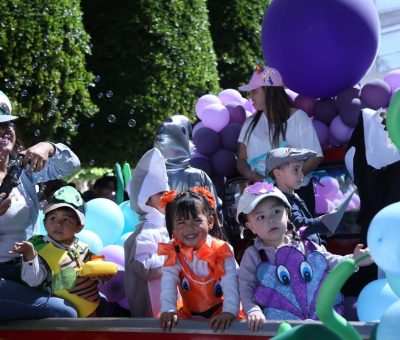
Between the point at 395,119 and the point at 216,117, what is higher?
the point at 395,119

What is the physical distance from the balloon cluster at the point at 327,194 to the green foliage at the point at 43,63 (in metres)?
4.83

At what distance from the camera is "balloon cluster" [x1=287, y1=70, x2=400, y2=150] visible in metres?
5.44

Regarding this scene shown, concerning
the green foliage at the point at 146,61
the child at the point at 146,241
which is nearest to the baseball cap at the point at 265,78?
the child at the point at 146,241

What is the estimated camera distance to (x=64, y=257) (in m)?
4.59

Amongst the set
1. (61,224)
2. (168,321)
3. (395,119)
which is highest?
(395,119)

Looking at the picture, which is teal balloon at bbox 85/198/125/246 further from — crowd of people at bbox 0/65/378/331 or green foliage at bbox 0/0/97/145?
green foliage at bbox 0/0/97/145

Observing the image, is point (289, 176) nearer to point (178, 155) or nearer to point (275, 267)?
point (275, 267)

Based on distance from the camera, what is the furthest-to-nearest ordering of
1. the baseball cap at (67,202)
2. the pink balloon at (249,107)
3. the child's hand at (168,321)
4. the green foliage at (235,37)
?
1. the green foliage at (235,37)
2. the pink balloon at (249,107)
3. the baseball cap at (67,202)
4. the child's hand at (168,321)

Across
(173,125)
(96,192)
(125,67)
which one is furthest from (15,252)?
(125,67)

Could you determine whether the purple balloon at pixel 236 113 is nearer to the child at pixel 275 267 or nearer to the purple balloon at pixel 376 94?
the purple balloon at pixel 376 94

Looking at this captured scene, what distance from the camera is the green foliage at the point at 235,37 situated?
15805mm

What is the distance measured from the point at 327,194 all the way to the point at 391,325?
294cm

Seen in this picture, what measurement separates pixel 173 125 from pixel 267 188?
144cm

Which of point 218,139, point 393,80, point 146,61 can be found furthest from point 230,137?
point 146,61
